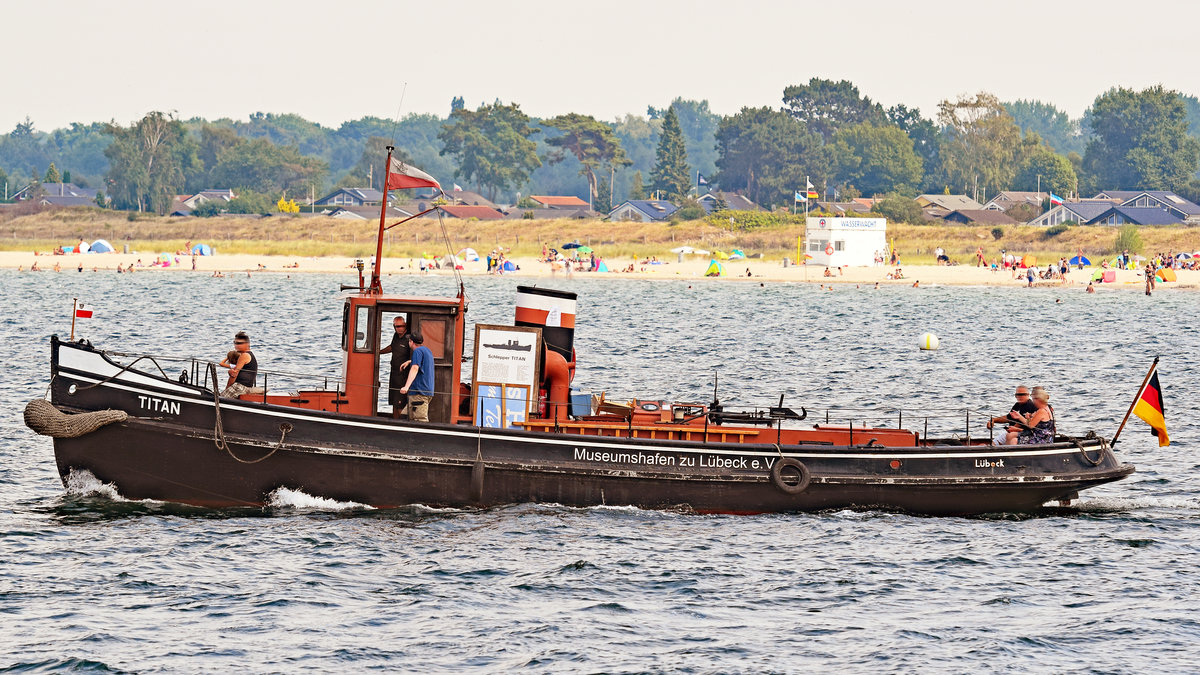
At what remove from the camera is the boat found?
65.7 feet

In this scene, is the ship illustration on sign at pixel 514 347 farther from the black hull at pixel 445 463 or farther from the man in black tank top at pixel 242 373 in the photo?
the man in black tank top at pixel 242 373

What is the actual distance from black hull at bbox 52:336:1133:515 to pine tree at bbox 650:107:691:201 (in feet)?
474

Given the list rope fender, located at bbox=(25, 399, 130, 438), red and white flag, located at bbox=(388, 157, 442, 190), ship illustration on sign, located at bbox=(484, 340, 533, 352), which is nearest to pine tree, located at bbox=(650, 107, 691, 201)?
red and white flag, located at bbox=(388, 157, 442, 190)

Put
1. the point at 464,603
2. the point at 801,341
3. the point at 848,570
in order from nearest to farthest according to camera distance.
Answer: the point at 464,603 < the point at 848,570 < the point at 801,341

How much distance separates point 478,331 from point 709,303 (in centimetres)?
6052

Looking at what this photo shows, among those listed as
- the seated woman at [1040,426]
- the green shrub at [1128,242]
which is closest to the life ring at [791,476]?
the seated woman at [1040,426]

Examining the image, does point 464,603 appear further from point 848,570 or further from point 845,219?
point 845,219

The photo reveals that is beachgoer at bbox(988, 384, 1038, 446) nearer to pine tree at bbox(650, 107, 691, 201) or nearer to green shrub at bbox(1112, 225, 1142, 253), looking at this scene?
green shrub at bbox(1112, 225, 1142, 253)

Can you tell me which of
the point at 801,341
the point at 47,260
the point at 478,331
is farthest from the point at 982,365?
the point at 47,260

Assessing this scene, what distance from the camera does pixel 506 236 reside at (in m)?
122

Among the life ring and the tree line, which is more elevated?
the tree line

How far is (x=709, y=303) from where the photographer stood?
8081cm

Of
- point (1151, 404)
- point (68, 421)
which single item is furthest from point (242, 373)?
point (1151, 404)

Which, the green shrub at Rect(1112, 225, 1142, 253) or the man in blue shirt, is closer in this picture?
the man in blue shirt
